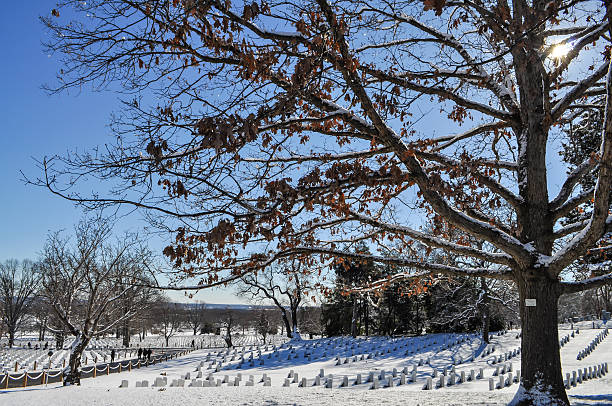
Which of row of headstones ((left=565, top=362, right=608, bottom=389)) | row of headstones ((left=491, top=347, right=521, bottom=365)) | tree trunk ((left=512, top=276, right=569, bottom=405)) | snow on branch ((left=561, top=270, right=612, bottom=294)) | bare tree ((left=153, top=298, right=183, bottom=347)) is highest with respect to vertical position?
snow on branch ((left=561, top=270, right=612, bottom=294))

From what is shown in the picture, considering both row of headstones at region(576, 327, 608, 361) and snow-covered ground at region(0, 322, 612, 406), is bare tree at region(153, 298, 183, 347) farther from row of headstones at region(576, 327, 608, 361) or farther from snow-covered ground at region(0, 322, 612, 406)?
row of headstones at region(576, 327, 608, 361)

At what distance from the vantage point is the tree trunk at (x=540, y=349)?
20.3ft

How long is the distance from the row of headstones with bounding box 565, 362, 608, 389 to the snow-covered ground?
26 cm

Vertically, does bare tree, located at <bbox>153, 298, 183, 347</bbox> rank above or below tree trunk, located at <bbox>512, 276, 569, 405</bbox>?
below

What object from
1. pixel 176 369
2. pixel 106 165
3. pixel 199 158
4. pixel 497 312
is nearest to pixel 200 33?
pixel 199 158

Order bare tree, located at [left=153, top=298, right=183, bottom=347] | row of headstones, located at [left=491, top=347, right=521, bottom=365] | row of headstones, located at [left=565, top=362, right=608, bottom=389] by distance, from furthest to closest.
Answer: bare tree, located at [left=153, top=298, right=183, bottom=347] < row of headstones, located at [left=491, top=347, right=521, bottom=365] < row of headstones, located at [left=565, top=362, right=608, bottom=389]

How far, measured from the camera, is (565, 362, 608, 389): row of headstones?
1371 cm

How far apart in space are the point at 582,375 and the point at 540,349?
38.9 ft

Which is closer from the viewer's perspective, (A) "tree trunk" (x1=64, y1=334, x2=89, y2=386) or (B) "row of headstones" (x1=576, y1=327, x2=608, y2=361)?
(A) "tree trunk" (x1=64, y1=334, x2=89, y2=386)

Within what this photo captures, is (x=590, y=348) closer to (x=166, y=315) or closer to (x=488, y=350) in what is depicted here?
(x=488, y=350)

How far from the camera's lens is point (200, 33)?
531 cm

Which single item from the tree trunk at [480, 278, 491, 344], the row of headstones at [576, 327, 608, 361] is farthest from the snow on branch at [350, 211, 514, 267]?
the tree trunk at [480, 278, 491, 344]

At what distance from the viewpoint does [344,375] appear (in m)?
19.4

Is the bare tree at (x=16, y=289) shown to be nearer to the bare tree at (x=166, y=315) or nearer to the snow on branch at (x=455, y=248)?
the bare tree at (x=166, y=315)
